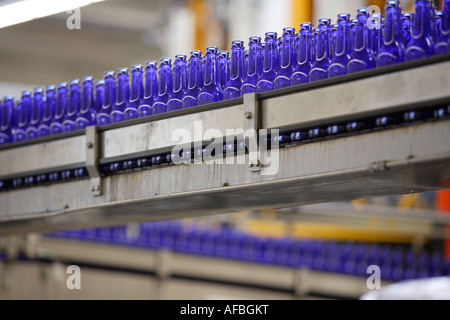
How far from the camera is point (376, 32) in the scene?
324 cm

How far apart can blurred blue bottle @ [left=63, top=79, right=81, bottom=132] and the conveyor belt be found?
101 mm

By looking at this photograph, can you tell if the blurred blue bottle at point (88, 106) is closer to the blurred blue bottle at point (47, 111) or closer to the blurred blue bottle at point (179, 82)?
the blurred blue bottle at point (47, 111)

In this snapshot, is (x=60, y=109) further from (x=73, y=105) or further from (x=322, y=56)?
(x=322, y=56)

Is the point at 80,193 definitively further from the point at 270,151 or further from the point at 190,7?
the point at 190,7

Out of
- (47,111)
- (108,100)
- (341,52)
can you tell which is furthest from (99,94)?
(341,52)

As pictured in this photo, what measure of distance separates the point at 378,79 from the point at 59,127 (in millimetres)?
1980

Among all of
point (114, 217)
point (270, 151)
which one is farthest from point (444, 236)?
point (270, 151)

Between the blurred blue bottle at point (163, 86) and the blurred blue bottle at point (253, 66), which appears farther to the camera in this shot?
the blurred blue bottle at point (163, 86)

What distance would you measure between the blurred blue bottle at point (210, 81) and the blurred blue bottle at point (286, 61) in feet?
1.11

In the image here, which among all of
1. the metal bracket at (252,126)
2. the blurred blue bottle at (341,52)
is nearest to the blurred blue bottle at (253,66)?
the metal bracket at (252,126)

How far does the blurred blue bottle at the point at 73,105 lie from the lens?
171 inches

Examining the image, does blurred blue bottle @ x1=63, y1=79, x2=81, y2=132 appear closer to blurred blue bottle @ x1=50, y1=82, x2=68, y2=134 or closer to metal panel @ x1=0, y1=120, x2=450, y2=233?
blurred blue bottle @ x1=50, y1=82, x2=68, y2=134

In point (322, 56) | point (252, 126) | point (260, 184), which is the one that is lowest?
point (260, 184)

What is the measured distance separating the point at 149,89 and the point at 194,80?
0.95 feet
